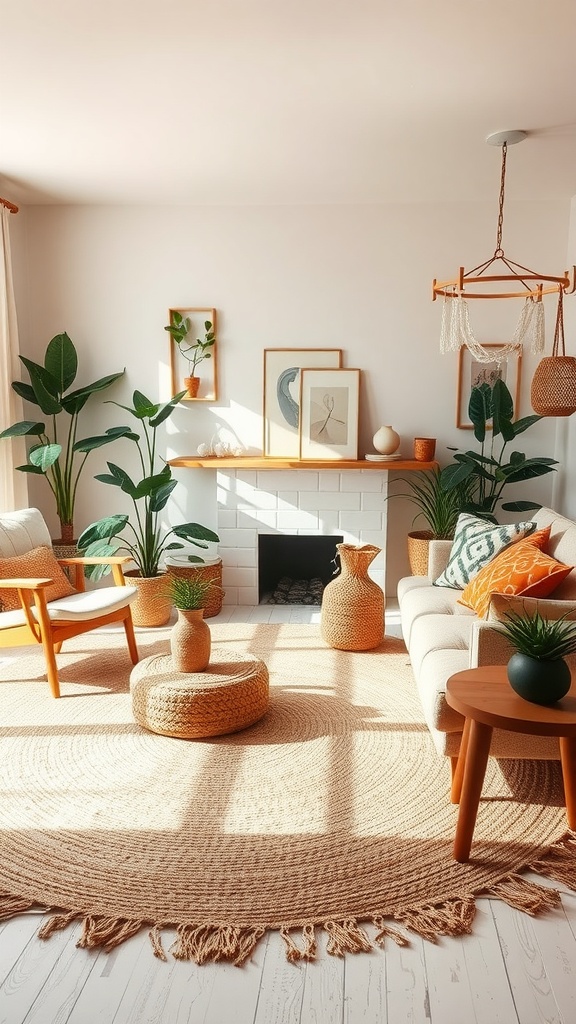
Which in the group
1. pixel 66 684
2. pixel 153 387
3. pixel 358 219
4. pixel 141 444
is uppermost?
pixel 358 219

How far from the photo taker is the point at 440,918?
2.00 meters

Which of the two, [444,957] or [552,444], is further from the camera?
[552,444]

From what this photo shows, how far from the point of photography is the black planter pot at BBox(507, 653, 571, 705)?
215cm

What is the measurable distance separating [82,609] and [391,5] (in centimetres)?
268

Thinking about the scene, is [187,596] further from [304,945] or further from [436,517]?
[436,517]

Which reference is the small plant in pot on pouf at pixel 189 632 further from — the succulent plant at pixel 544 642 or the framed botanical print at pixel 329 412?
the framed botanical print at pixel 329 412

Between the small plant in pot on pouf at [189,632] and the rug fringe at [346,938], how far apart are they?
1332mm

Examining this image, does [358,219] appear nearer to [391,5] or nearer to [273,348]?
[273,348]

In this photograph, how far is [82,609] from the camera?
142 inches

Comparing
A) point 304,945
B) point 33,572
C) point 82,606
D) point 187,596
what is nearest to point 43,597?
point 82,606

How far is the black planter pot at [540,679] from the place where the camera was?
7.07 ft

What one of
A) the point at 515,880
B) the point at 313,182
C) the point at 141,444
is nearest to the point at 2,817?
the point at 515,880

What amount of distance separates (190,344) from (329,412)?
1.04 metres

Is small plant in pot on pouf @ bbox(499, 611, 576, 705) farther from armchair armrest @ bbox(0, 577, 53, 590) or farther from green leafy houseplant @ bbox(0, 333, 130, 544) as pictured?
green leafy houseplant @ bbox(0, 333, 130, 544)
